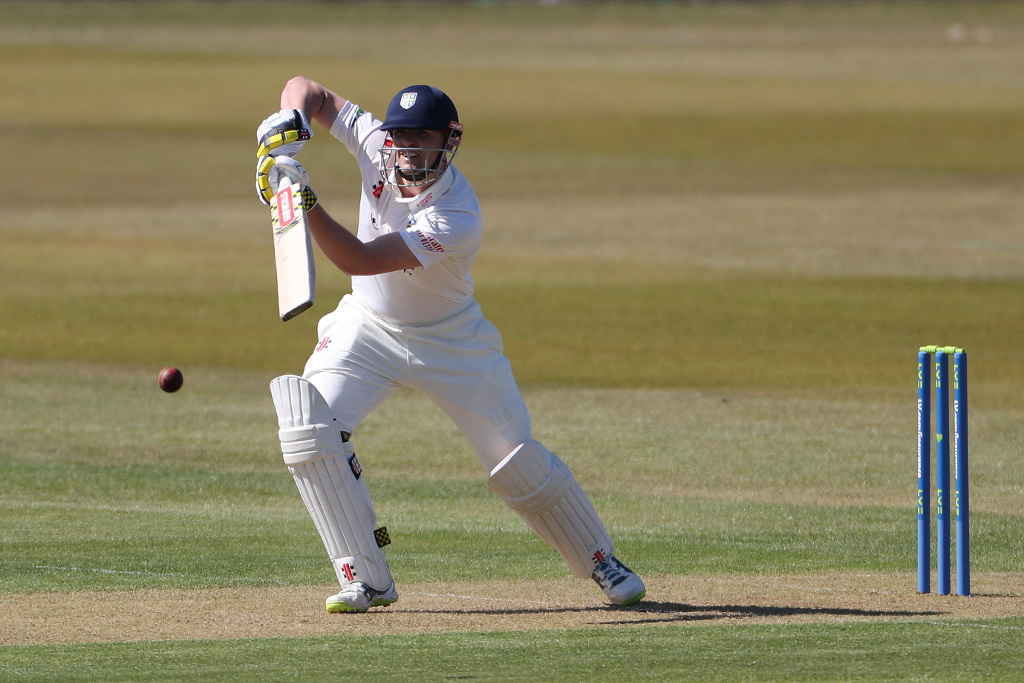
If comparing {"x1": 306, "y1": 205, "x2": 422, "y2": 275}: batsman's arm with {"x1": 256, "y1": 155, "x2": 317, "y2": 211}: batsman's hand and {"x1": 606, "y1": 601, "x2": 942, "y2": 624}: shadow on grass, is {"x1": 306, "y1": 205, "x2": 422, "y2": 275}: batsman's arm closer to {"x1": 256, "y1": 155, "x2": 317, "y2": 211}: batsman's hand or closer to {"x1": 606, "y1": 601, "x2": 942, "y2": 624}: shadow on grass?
{"x1": 256, "y1": 155, "x2": 317, "y2": 211}: batsman's hand

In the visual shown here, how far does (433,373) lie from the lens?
5703 mm

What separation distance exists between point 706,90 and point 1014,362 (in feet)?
74.0

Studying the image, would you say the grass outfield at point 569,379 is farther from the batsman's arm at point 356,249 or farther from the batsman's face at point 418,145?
the batsman's face at point 418,145

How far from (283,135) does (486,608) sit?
1757 mm

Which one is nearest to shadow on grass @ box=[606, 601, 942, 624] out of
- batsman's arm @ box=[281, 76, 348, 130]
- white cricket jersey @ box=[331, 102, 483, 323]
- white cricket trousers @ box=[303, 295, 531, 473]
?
white cricket trousers @ box=[303, 295, 531, 473]

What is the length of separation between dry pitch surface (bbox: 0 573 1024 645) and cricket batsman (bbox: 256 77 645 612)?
0.16 m

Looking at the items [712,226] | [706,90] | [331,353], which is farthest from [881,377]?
[706,90]

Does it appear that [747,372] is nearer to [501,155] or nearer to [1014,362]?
[1014,362]

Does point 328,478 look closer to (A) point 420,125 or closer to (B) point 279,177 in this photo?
(B) point 279,177

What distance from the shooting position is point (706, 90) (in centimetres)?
3434

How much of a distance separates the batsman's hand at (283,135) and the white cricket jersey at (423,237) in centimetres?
42

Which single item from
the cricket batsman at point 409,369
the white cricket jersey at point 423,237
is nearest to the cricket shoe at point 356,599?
the cricket batsman at point 409,369

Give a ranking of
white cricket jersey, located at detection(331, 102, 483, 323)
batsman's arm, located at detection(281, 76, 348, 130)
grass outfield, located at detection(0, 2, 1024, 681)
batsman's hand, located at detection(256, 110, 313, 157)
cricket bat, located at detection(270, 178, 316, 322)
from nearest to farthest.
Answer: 1. cricket bat, located at detection(270, 178, 316, 322)
2. grass outfield, located at detection(0, 2, 1024, 681)
3. batsman's hand, located at detection(256, 110, 313, 157)
4. white cricket jersey, located at detection(331, 102, 483, 323)
5. batsman's arm, located at detection(281, 76, 348, 130)

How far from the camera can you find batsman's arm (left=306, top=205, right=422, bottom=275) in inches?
207
